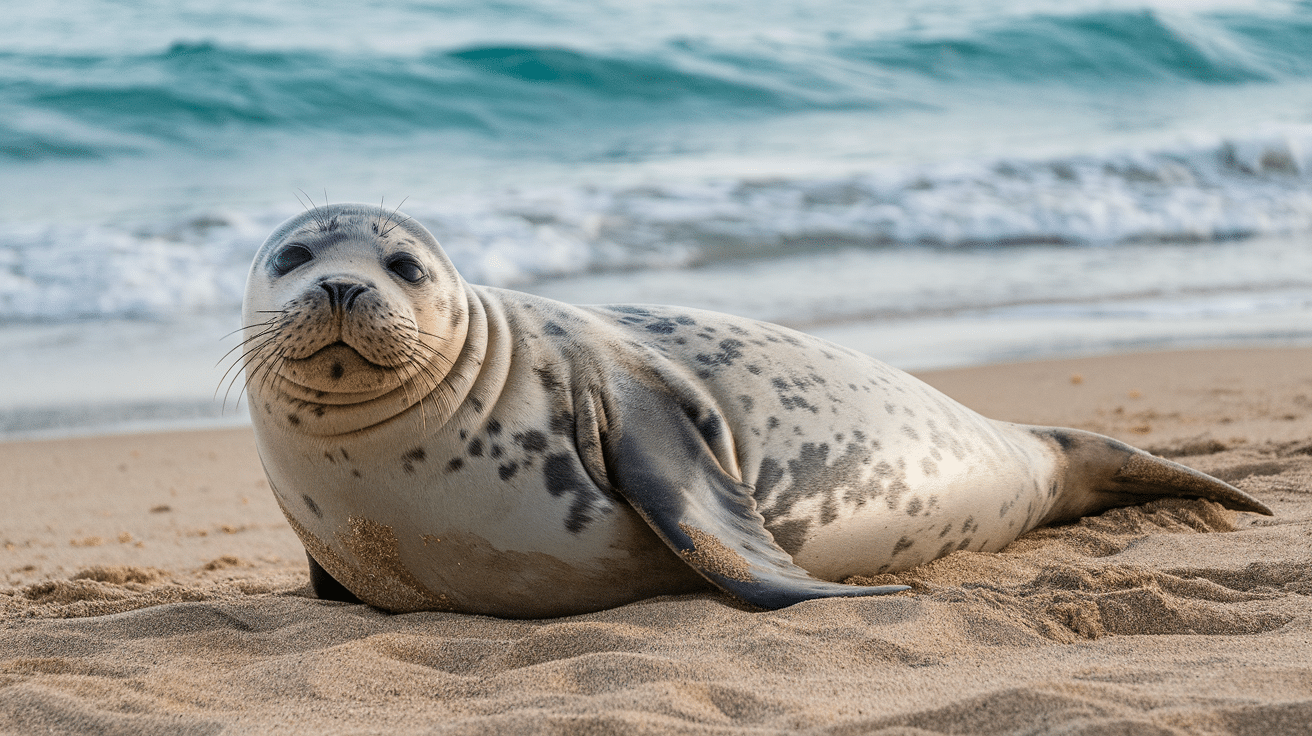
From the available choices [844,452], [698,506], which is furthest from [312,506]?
[844,452]

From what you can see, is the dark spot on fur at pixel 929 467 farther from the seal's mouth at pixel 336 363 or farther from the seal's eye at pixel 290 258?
the seal's eye at pixel 290 258

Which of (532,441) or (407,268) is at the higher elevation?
(407,268)

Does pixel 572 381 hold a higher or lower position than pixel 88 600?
higher

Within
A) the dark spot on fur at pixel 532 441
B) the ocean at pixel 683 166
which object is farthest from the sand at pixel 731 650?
the ocean at pixel 683 166

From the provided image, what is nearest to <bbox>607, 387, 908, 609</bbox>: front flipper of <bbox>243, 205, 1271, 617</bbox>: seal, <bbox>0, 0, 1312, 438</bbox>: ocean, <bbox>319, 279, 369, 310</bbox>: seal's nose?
<bbox>243, 205, 1271, 617</bbox>: seal

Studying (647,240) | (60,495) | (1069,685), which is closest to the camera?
(1069,685)

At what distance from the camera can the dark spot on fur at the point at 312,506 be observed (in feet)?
8.50

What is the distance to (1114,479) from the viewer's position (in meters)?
3.46

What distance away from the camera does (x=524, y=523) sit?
2.49m

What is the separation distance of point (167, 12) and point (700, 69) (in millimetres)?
8070

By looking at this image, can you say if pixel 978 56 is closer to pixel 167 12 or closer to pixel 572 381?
pixel 167 12

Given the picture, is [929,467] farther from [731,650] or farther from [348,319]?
[348,319]

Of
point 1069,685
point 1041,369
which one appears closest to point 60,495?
point 1069,685

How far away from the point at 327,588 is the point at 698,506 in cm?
102
